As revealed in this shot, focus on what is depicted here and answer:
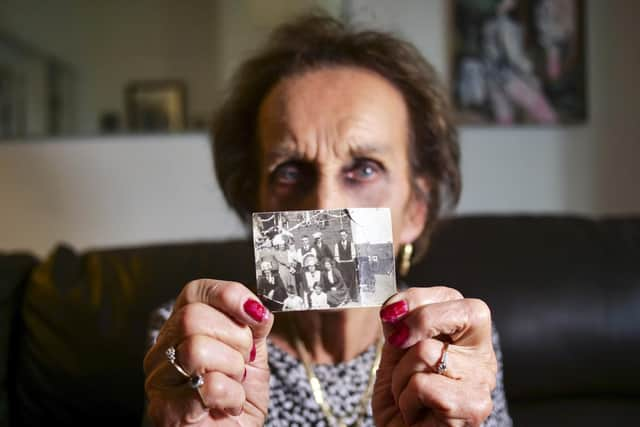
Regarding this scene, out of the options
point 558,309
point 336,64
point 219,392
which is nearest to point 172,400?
point 219,392

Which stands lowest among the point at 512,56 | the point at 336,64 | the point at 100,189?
the point at 100,189

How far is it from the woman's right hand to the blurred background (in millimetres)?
1128

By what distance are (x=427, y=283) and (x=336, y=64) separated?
645mm

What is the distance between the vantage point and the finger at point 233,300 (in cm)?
62

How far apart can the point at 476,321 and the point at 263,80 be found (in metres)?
0.74

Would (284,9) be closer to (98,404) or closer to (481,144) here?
(481,144)

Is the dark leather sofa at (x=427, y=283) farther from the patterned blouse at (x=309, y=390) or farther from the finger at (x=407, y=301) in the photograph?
the finger at (x=407, y=301)

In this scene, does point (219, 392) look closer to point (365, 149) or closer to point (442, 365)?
point (442, 365)

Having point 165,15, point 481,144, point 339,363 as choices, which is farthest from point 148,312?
point 481,144

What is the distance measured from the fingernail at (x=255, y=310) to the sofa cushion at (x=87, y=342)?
64 centimetres

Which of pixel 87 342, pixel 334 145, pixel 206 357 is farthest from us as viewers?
pixel 87 342

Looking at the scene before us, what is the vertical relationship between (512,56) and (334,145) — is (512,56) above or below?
above

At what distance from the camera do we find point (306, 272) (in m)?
0.64

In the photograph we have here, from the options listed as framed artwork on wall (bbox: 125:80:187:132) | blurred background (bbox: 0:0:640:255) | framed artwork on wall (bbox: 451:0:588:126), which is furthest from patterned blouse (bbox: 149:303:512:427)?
framed artwork on wall (bbox: 451:0:588:126)
